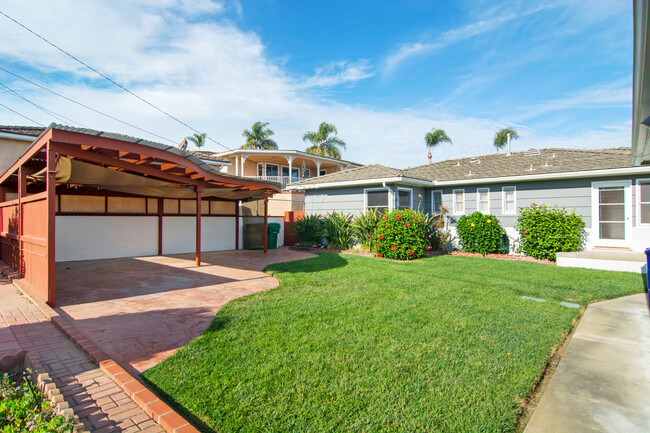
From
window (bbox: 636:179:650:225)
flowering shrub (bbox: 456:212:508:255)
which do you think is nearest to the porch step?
window (bbox: 636:179:650:225)

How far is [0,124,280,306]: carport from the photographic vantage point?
17.8 ft

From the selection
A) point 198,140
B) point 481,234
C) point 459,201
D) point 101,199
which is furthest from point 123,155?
point 198,140

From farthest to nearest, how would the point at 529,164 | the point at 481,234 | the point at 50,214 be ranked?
the point at 529,164, the point at 481,234, the point at 50,214

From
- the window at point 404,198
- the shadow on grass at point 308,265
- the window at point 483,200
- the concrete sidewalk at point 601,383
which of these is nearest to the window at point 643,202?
the window at point 483,200

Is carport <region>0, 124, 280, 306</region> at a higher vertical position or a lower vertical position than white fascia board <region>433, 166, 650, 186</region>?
lower

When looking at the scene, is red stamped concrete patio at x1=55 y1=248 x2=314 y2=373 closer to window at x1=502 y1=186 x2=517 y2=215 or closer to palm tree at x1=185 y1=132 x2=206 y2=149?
window at x1=502 y1=186 x2=517 y2=215

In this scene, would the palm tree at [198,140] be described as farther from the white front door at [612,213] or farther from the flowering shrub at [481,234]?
the white front door at [612,213]

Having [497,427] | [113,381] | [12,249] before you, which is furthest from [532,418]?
[12,249]

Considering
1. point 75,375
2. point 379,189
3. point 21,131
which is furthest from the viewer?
point 379,189

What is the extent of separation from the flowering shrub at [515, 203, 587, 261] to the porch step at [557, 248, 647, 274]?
2.26ft

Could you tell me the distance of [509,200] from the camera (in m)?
A: 12.5

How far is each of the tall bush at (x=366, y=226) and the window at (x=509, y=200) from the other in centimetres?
469

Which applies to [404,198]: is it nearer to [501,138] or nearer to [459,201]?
[459,201]

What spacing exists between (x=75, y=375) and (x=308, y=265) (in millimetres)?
6774
